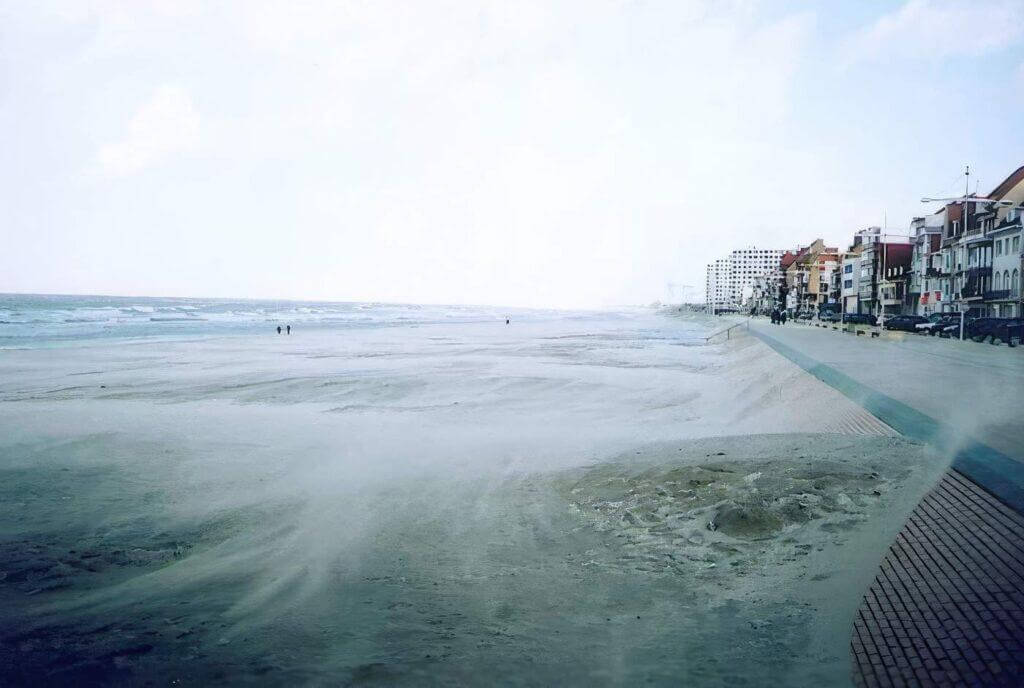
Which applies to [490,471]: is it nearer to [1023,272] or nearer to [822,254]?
[1023,272]

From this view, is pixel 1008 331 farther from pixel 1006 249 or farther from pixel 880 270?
pixel 880 270

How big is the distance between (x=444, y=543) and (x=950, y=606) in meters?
4.92

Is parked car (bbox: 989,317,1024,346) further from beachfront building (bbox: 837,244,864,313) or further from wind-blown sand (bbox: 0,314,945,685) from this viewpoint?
beachfront building (bbox: 837,244,864,313)

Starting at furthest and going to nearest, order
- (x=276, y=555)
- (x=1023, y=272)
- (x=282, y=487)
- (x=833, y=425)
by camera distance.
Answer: (x=1023, y=272)
(x=833, y=425)
(x=282, y=487)
(x=276, y=555)

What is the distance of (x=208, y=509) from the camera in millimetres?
9164

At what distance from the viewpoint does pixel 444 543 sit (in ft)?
26.0

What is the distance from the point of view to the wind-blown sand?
5.42 metres

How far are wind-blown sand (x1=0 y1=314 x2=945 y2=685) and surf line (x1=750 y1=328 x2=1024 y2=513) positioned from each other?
40cm

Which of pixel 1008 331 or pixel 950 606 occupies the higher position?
pixel 1008 331

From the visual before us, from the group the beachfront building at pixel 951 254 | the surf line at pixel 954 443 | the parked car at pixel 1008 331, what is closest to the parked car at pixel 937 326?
the parked car at pixel 1008 331

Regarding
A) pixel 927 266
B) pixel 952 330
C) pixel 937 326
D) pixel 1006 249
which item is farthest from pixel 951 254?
pixel 952 330

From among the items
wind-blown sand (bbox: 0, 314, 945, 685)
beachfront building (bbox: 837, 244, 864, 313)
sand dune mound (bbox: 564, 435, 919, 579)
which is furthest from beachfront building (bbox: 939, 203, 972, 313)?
sand dune mound (bbox: 564, 435, 919, 579)

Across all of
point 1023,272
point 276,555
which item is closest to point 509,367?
point 276,555

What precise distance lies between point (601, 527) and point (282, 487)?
493 cm
